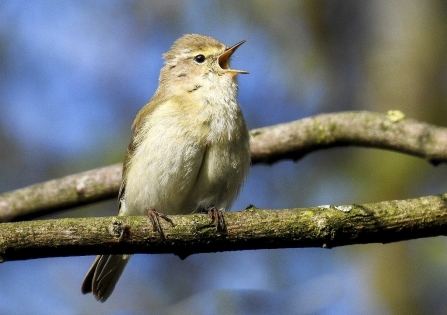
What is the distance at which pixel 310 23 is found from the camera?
33.3 feet

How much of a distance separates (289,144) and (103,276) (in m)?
1.92

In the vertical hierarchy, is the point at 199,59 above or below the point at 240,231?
above

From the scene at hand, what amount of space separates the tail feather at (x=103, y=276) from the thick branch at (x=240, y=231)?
1.97 metres

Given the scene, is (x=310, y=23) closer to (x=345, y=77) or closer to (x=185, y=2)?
(x=345, y=77)

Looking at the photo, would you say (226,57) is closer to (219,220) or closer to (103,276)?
(103,276)

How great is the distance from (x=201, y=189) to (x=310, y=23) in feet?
18.8

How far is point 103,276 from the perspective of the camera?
5609 mm

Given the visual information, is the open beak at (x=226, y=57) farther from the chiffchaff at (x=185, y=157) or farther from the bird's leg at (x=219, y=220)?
the bird's leg at (x=219, y=220)

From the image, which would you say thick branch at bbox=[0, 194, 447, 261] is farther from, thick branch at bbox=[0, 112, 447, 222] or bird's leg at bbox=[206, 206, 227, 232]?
thick branch at bbox=[0, 112, 447, 222]

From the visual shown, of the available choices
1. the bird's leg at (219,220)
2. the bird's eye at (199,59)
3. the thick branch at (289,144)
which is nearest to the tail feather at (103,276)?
the thick branch at (289,144)

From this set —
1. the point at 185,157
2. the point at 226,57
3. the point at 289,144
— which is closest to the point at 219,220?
the point at 185,157

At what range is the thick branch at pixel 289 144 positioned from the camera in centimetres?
557

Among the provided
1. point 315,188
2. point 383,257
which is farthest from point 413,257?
point 315,188

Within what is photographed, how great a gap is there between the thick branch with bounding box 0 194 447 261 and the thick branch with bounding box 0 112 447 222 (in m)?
2.03
